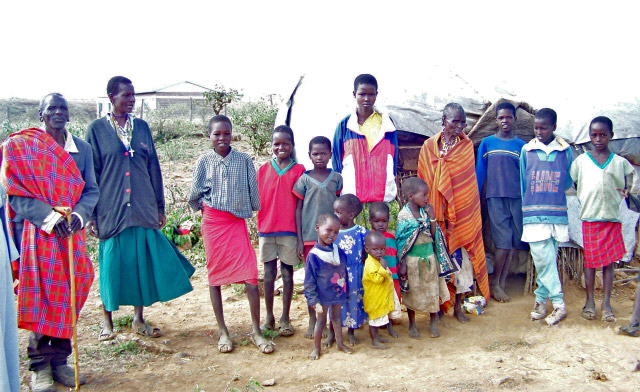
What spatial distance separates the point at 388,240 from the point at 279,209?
2.96 feet

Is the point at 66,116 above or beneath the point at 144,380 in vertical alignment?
above

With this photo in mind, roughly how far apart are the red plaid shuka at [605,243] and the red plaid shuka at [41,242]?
4.03 metres

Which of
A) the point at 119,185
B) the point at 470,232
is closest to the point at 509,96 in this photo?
the point at 470,232

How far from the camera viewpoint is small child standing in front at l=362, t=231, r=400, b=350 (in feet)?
11.9

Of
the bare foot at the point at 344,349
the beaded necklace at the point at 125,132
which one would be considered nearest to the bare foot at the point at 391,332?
the bare foot at the point at 344,349

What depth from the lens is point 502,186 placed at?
4633 mm

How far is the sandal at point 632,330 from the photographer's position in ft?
12.4

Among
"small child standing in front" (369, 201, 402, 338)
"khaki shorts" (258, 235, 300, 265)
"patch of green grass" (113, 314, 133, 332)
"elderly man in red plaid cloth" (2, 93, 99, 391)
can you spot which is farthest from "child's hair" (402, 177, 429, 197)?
"patch of green grass" (113, 314, 133, 332)

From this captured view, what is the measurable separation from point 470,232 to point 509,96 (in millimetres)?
1613

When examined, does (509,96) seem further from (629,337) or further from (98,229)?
(98,229)

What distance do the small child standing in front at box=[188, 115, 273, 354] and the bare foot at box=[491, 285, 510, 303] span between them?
2.34 metres

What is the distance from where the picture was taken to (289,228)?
13.0ft

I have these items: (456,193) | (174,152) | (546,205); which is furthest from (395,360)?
(174,152)

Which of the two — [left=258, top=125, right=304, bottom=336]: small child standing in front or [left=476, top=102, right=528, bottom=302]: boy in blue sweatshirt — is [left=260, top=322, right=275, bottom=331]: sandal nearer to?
[left=258, top=125, right=304, bottom=336]: small child standing in front
